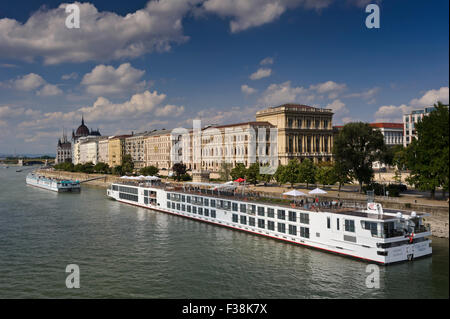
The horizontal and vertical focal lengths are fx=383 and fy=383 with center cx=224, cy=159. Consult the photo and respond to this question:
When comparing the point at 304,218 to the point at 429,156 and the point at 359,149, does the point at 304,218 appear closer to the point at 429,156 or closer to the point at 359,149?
the point at 429,156

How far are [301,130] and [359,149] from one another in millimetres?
48341

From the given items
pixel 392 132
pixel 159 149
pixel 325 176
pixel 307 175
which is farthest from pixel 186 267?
pixel 392 132

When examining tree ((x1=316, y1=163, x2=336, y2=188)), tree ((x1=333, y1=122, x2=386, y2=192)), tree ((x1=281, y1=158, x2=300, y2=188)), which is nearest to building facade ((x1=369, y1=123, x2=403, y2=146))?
tree ((x1=281, y1=158, x2=300, y2=188))

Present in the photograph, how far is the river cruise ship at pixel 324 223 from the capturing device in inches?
1138

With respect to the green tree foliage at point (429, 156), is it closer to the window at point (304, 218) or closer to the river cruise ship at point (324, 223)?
the river cruise ship at point (324, 223)

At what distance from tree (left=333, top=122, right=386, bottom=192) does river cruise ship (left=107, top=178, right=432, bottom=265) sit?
53.0ft

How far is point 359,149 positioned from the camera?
5466cm

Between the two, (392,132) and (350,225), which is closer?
(350,225)

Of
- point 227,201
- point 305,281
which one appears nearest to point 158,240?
point 227,201

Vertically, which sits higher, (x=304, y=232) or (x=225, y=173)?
(x=225, y=173)

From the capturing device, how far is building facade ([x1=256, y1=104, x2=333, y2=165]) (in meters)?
99.9
